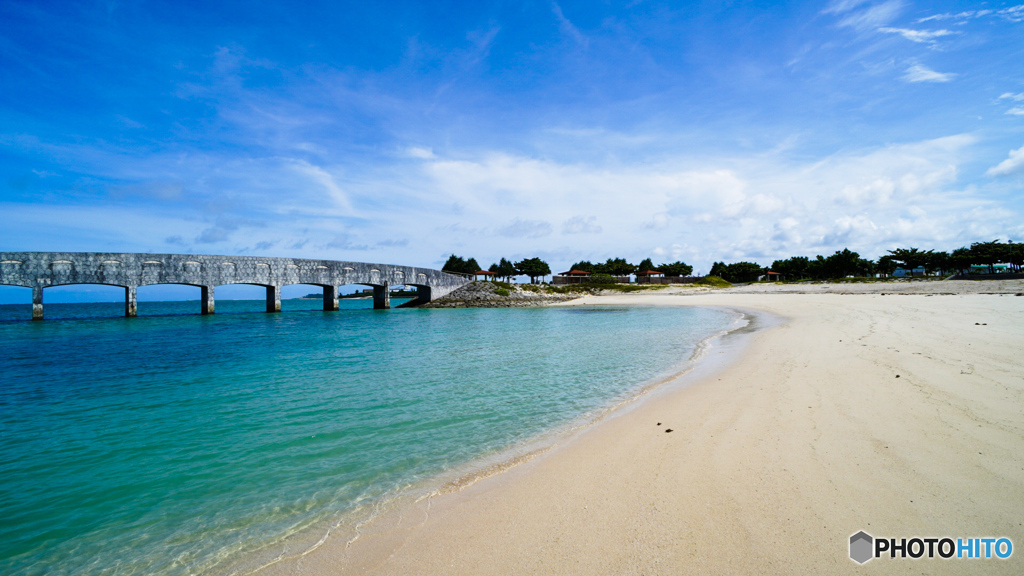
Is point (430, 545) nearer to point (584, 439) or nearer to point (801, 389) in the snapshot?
point (584, 439)

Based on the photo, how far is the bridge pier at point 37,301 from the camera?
127 feet

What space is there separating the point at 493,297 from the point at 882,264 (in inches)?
3251

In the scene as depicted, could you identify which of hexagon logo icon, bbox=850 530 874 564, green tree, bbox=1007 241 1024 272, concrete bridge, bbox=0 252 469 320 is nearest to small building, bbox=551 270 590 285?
concrete bridge, bbox=0 252 469 320

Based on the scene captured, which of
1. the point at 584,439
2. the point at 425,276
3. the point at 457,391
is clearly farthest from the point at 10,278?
the point at 584,439

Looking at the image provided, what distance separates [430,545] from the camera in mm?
3727

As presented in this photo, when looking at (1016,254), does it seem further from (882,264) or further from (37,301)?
(37,301)

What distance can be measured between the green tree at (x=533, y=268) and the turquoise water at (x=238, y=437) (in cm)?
8304

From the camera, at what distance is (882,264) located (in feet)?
286

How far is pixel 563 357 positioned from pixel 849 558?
12059 millimetres

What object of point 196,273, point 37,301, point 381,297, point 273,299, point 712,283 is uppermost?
point 196,273

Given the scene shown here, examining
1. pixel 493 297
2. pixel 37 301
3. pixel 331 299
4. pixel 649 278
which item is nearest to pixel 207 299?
pixel 37 301

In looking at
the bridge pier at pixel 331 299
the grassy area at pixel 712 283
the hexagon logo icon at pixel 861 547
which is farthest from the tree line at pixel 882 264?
the hexagon logo icon at pixel 861 547

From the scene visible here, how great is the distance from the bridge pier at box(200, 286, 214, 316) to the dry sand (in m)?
53.6

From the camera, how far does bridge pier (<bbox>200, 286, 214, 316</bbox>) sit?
155 feet
